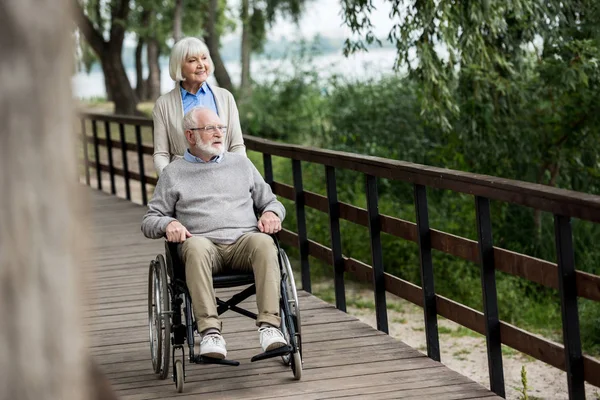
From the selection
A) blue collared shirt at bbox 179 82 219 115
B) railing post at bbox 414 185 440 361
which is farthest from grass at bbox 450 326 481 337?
blue collared shirt at bbox 179 82 219 115

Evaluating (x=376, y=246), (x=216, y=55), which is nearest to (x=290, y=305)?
(x=376, y=246)

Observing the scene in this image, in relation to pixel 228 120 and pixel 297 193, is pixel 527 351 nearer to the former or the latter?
pixel 228 120

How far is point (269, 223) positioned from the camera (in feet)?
14.3

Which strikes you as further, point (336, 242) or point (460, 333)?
point (460, 333)

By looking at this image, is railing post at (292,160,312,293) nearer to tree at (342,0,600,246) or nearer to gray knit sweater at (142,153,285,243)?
gray knit sweater at (142,153,285,243)

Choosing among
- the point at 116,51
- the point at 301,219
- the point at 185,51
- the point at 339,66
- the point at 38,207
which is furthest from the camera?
the point at 116,51

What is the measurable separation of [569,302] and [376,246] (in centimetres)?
175

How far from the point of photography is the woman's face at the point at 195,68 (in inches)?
194

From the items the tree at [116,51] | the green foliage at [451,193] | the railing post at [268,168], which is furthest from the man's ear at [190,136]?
the tree at [116,51]

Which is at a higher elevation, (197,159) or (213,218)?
Result: (197,159)

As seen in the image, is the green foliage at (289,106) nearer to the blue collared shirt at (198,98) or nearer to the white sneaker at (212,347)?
the blue collared shirt at (198,98)

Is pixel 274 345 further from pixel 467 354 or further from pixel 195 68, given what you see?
pixel 467 354

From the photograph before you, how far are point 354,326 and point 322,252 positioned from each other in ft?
2.93

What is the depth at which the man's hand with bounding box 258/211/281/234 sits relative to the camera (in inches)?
171
